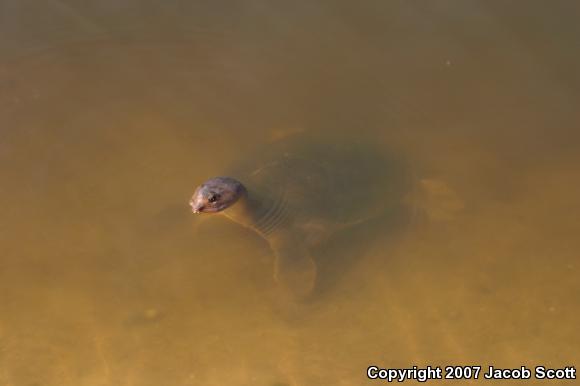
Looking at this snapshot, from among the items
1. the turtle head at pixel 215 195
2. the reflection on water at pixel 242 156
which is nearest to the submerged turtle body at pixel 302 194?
the turtle head at pixel 215 195

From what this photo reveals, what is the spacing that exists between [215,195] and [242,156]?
2.33 feet

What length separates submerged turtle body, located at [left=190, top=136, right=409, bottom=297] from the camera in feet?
16.4

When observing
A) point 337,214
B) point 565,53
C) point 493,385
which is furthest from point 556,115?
point 493,385

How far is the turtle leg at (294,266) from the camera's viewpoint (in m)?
4.86

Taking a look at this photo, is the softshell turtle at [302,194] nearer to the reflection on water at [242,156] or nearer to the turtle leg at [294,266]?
the turtle leg at [294,266]

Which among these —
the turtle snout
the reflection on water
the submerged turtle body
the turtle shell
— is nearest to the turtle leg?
the submerged turtle body

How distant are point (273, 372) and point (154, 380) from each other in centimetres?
75

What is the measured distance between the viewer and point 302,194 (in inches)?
212

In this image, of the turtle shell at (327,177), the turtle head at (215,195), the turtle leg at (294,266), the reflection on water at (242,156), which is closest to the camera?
the reflection on water at (242,156)

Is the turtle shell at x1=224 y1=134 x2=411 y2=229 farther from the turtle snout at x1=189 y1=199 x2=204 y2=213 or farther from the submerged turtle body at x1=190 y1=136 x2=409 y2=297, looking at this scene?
the turtle snout at x1=189 y1=199 x2=204 y2=213

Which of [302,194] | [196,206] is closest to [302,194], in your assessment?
[302,194]

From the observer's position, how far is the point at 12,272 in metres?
4.89

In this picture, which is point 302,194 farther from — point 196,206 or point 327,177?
point 196,206

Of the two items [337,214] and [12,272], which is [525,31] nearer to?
[337,214]
